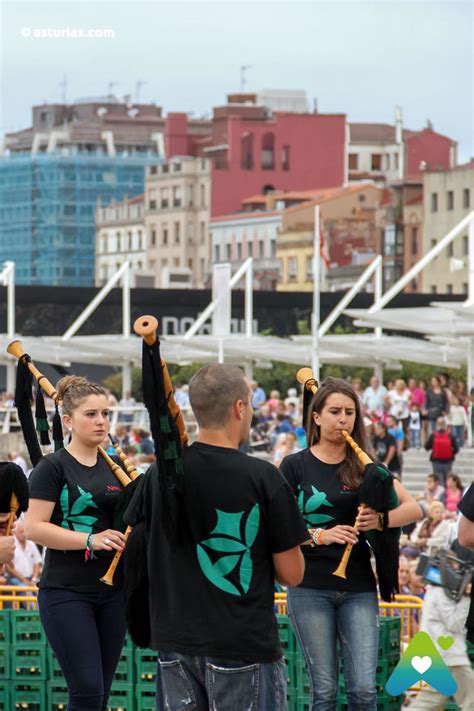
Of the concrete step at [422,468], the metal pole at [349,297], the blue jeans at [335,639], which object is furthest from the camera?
the metal pole at [349,297]

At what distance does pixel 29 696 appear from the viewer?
973cm

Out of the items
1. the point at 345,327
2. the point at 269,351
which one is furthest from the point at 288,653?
the point at 345,327

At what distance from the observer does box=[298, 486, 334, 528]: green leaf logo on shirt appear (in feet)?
25.0

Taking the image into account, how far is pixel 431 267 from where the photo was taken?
114 metres

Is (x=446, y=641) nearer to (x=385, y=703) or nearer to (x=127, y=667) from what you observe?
(x=385, y=703)

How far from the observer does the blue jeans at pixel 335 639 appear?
7547 millimetres

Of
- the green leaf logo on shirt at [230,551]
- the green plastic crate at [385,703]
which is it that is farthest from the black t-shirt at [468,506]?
the green plastic crate at [385,703]

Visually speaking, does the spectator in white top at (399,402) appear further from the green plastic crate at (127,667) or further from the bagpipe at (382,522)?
the bagpipe at (382,522)

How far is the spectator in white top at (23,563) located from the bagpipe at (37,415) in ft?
18.9

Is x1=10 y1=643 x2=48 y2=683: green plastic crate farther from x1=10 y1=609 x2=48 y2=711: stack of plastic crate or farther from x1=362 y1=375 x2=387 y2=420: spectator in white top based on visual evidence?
x1=362 y1=375 x2=387 y2=420: spectator in white top

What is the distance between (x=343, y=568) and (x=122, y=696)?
8.00 ft

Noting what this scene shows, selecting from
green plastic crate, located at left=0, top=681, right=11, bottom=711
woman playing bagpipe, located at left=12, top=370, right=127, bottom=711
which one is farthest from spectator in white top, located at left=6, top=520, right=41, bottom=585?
woman playing bagpipe, located at left=12, top=370, right=127, bottom=711

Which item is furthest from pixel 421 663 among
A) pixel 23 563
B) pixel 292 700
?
pixel 23 563

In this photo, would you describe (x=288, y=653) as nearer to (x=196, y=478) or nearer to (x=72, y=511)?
(x=72, y=511)
